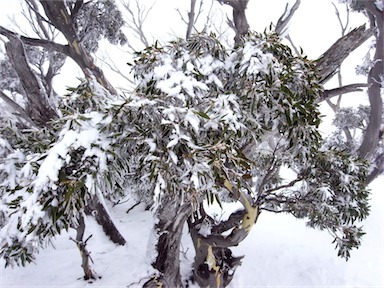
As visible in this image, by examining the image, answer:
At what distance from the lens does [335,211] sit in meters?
3.63

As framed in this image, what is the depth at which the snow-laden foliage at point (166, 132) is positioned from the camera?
2.03 metres

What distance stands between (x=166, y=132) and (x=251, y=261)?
13.9ft

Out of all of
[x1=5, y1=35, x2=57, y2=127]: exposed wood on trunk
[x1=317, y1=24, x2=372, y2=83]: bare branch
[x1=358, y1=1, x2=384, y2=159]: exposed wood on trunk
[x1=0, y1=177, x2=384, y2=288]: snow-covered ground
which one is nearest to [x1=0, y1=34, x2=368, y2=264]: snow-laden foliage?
[x1=317, y1=24, x2=372, y2=83]: bare branch

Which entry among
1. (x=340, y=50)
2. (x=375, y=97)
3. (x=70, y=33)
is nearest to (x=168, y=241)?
(x=340, y=50)

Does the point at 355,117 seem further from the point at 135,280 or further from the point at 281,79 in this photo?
the point at 135,280

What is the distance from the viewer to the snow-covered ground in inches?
165

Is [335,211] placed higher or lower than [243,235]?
higher

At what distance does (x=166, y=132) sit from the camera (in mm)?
2121

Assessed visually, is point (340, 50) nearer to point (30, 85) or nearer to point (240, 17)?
point (240, 17)

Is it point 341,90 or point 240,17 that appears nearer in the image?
point 341,90

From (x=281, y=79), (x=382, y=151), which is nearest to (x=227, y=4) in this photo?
(x=281, y=79)

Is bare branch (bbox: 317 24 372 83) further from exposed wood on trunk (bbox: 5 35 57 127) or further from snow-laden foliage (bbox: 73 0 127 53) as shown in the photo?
snow-laden foliage (bbox: 73 0 127 53)

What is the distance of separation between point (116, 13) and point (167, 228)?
4458 mm

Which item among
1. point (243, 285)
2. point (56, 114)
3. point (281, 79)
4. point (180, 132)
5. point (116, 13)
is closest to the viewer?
point (180, 132)
